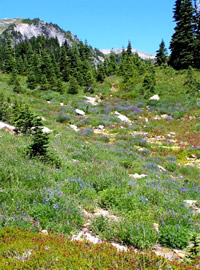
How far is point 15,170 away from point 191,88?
2723 cm

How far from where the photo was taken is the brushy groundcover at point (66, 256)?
278 centimetres

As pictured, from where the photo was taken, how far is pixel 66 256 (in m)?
2.95

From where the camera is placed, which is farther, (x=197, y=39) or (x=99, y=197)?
(x=197, y=39)

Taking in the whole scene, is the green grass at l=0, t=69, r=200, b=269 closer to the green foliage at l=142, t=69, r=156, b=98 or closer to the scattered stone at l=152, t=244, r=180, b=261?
the scattered stone at l=152, t=244, r=180, b=261

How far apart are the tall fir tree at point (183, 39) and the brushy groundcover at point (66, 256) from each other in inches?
1546

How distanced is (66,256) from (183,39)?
41843 mm

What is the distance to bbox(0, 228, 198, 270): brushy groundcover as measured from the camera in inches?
109

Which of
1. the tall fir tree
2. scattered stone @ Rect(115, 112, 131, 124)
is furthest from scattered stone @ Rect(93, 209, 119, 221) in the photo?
the tall fir tree

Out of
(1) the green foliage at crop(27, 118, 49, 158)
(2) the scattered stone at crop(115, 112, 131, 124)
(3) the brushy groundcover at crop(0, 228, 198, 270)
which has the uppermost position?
(2) the scattered stone at crop(115, 112, 131, 124)

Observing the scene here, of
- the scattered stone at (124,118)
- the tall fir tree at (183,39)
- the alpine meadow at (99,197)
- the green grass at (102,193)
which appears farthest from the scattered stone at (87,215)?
the tall fir tree at (183,39)

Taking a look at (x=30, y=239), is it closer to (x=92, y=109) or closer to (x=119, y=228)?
(x=119, y=228)

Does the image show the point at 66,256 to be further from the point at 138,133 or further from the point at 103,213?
the point at 138,133

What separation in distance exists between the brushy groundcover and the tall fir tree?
3926 cm

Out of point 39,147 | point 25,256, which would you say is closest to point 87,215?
point 25,256
